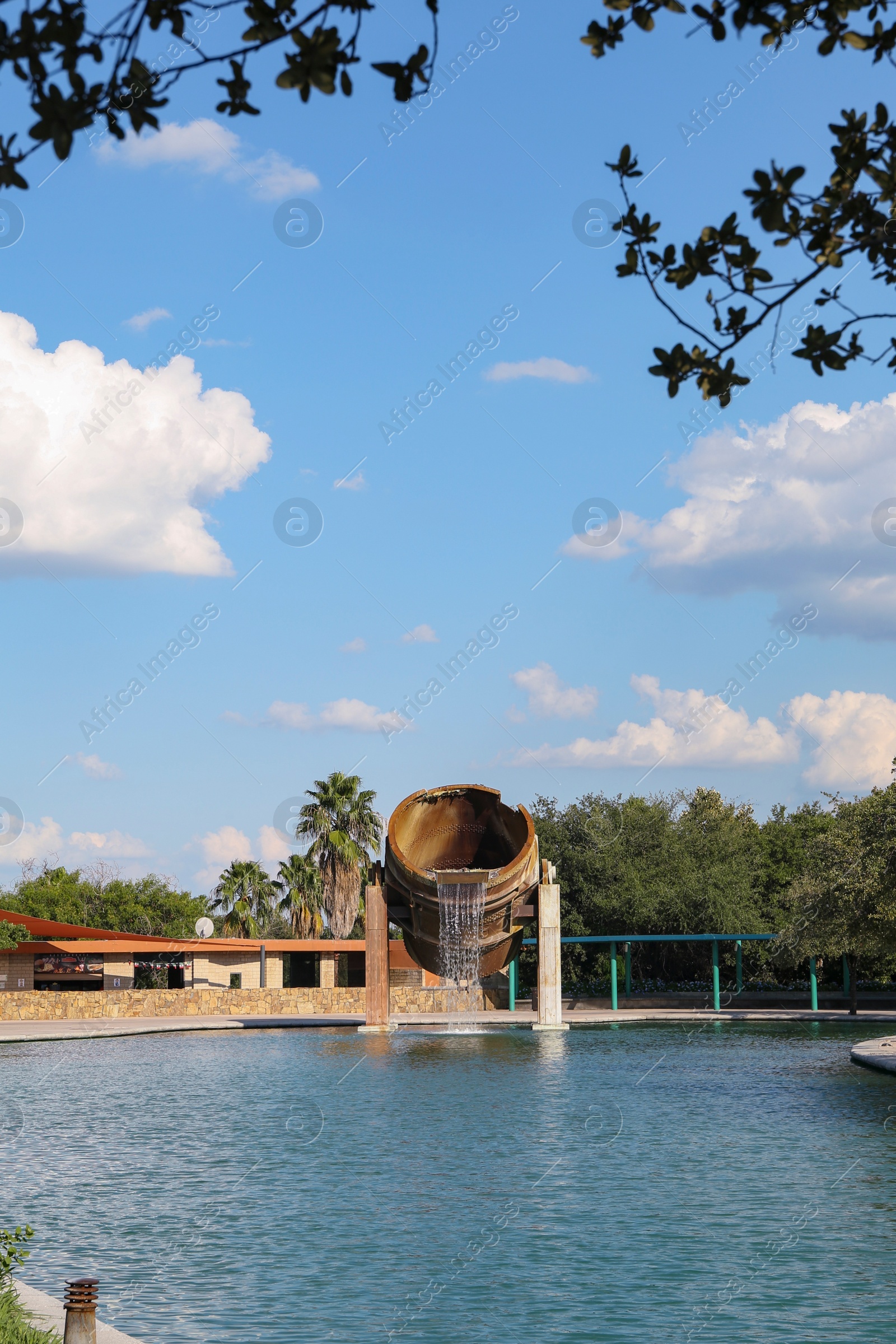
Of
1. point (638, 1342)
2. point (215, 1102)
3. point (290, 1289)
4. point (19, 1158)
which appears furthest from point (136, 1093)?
point (638, 1342)

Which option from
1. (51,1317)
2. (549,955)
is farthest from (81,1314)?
(549,955)

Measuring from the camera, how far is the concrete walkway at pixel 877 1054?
23891mm

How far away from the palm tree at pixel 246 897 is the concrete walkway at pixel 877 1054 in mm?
36601

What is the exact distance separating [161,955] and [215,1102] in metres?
37.1

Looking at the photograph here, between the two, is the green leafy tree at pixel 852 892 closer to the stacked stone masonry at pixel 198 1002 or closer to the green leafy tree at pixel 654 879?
the green leafy tree at pixel 654 879

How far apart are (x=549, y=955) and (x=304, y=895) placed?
79.7 ft

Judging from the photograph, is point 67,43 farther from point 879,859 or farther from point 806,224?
point 879,859

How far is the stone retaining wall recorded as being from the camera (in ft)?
135

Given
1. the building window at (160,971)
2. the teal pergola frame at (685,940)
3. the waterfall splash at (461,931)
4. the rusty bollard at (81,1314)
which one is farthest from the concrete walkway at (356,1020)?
the rusty bollard at (81,1314)

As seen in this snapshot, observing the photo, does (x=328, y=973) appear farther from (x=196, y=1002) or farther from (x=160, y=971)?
(x=160, y=971)

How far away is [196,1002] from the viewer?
44.4 m

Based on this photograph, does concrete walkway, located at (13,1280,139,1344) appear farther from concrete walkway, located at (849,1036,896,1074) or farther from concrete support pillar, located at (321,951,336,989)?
concrete support pillar, located at (321,951,336,989)

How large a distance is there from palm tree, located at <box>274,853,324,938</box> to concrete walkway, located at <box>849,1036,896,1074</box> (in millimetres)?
30876

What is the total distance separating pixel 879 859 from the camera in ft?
88.2
